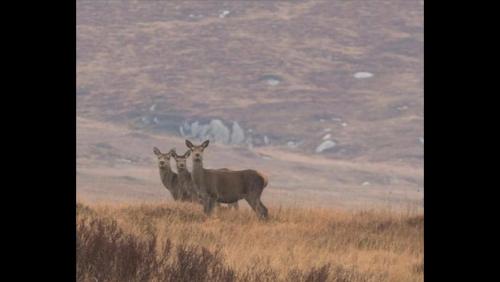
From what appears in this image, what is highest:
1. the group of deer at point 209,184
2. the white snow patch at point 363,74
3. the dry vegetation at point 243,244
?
the white snow patch at point 363,74

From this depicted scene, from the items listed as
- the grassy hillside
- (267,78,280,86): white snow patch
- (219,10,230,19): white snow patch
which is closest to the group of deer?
the grassy hillside

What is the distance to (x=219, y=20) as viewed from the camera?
12781 cm

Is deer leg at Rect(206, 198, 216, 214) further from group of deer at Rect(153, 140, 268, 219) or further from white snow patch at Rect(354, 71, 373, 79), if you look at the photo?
white snow patch at Rect(354, 71, 373, 79)

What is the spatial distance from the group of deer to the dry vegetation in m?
0.32

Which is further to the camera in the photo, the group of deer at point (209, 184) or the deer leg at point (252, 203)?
the deer leg at point (252, 203)

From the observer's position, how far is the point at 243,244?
13281 mm

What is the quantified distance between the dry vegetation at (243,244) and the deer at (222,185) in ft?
0.97

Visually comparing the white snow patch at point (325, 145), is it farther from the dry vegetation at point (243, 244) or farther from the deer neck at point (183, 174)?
the deer neck at point (183, 174)

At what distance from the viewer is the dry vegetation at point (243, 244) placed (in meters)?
9.50

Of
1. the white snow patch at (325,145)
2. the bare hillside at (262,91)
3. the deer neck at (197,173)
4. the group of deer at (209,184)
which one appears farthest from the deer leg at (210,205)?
the white snow patch at (325,145)

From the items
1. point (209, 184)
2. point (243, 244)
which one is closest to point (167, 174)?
point (209, 184)

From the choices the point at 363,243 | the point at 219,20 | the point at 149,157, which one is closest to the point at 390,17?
the point at 219,20

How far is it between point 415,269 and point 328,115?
9547 cm
